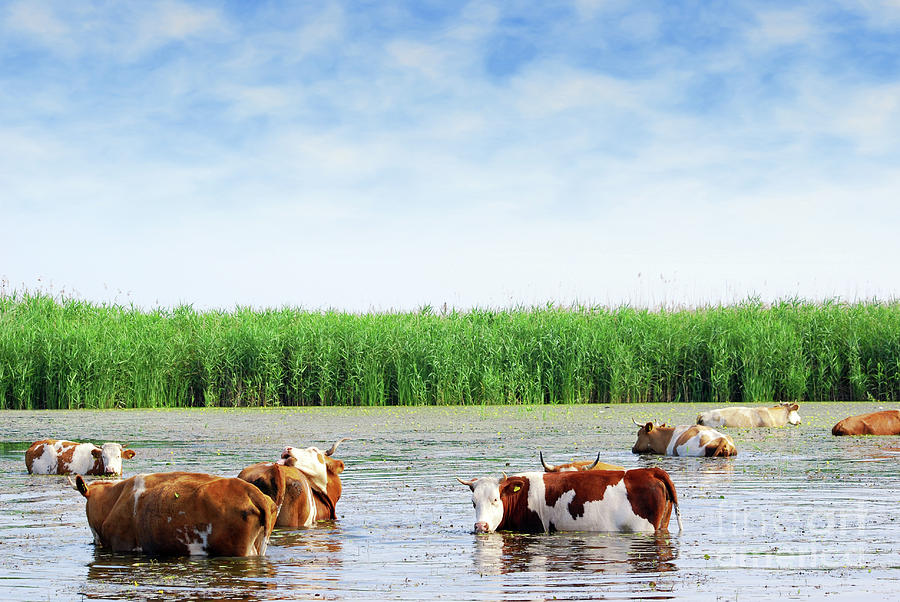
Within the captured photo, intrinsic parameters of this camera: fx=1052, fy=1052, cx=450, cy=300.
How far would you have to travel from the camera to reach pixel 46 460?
41.2 ft

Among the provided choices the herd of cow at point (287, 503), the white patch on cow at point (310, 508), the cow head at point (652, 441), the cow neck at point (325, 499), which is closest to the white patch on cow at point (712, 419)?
the cow head at point (652, 441)

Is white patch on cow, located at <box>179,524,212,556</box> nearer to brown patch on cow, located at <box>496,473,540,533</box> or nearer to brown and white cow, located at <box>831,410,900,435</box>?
brown patch on cow, located at <box>496,473,540,533</box>

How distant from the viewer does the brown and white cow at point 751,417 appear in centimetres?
1912

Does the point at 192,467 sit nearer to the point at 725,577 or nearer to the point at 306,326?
the point at 725,577

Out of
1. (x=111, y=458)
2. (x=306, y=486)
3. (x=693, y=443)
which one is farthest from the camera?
(x=693, y=443)

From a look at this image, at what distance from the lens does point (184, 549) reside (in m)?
7.17

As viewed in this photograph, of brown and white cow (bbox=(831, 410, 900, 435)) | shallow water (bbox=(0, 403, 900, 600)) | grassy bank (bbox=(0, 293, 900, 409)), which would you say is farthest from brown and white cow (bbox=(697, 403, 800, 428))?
grassy bank (bbox=(0, 293, 900, 409))

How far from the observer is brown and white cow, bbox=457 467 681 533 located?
827 centimetres

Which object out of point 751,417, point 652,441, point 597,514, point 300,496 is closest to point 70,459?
point 300,496

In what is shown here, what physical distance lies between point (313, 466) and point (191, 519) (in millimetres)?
2116

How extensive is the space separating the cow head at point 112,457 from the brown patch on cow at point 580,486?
5.99 meters

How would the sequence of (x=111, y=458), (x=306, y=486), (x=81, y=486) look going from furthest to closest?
(x=111, y=458) < (x=306, y=486) < (x=81, y=486)

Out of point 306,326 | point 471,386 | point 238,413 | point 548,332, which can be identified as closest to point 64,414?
point 238,413

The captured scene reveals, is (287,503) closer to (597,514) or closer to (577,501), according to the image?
(577,501)
